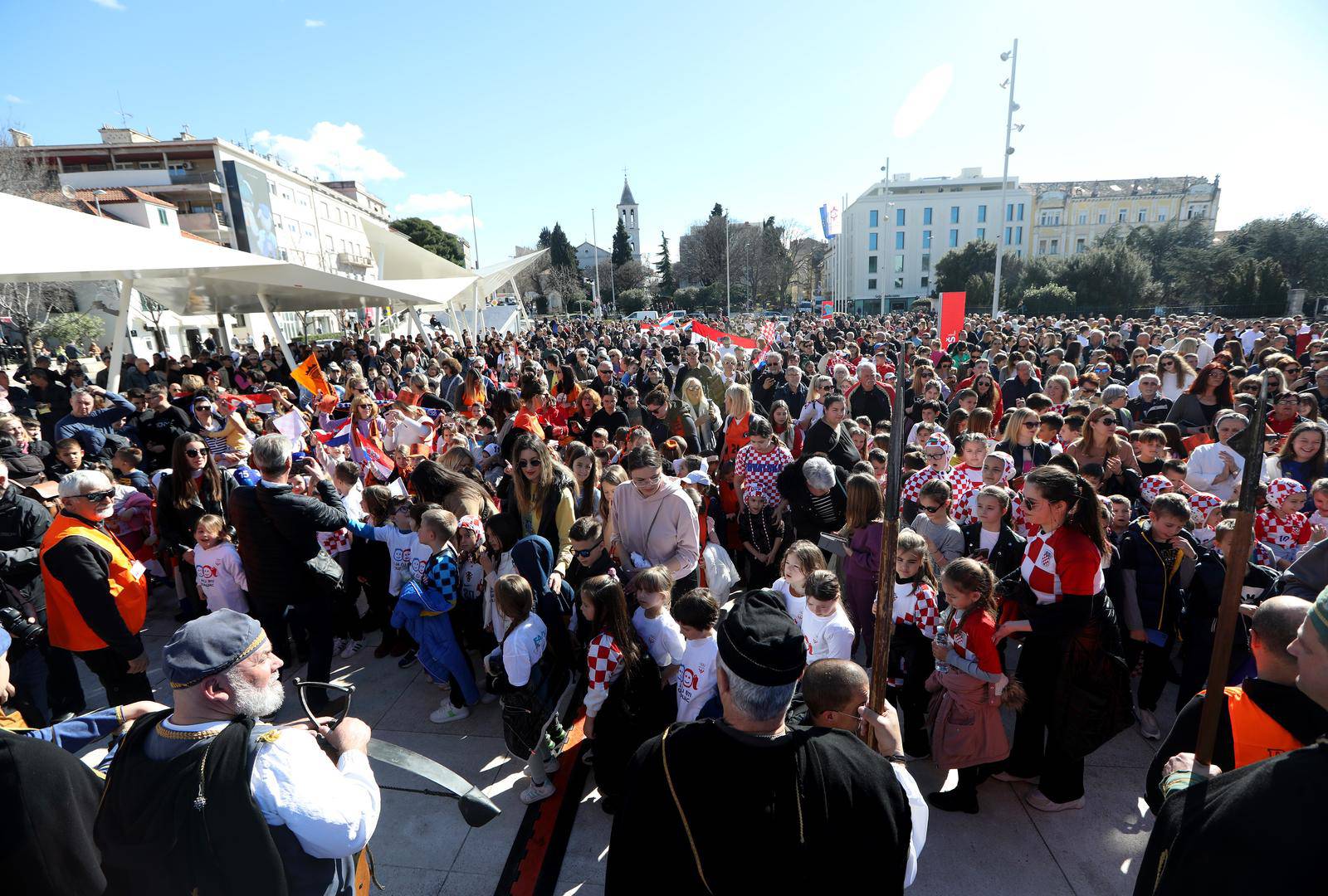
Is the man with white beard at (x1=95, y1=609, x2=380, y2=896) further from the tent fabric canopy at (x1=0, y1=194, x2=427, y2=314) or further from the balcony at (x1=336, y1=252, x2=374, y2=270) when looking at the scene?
the balcony at (x1=336, y1=252, x2=374, y2=270)

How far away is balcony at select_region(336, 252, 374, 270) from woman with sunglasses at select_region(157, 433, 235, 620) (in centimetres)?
5897

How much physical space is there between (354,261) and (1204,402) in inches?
2553

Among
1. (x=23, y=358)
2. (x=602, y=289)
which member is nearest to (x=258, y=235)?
(x=23, y=358)

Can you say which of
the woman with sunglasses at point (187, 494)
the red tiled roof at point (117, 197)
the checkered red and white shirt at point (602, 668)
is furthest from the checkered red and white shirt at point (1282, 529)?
the red tiled roof at point (117, 197)

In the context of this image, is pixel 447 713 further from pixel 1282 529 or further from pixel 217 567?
pixel 1282 529

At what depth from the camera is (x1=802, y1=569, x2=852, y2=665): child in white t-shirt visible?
3299 mm

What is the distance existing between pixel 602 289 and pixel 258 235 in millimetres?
60221

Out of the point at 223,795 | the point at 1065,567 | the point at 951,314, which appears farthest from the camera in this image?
the point at 951,314

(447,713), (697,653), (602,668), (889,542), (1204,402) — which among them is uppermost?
(889,542)

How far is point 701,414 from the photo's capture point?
782 centimetres

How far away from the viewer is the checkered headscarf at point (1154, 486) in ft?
14.9

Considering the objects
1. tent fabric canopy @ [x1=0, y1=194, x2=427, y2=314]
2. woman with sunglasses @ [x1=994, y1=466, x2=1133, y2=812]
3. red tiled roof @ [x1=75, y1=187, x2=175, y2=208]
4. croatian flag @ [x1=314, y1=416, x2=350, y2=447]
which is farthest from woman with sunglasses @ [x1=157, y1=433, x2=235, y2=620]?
red tiled roof @ [x1=75, y1=187, x2=175, y2=208]

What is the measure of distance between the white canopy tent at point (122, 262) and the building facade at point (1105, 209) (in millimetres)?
85533

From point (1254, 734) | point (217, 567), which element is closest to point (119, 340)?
point (217, 567)
